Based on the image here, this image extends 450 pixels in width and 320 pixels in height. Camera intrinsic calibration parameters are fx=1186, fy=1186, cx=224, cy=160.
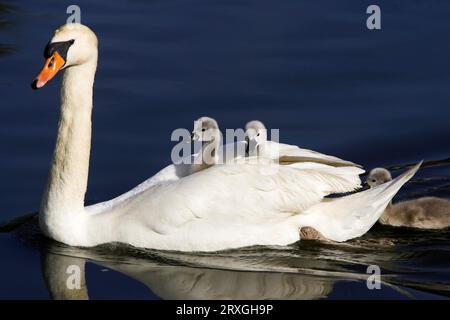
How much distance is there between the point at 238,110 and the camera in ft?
44.2

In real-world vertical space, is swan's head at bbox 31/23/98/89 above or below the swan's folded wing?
above

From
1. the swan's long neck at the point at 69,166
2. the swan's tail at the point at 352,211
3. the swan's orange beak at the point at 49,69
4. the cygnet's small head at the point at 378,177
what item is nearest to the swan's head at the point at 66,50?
the swan's orange beak at the point at 49,69

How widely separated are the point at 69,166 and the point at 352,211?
264 centimetres

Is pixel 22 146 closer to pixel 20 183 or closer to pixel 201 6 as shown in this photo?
pixel 20 183

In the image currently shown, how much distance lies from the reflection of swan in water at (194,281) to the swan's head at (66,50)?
63.4 inches

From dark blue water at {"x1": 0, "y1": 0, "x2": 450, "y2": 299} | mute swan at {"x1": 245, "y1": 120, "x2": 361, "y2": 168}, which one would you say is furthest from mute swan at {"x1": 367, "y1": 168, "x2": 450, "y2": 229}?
mute swan at {"x1": 245, "y1": 120, "x2": 361, "y2": 168}

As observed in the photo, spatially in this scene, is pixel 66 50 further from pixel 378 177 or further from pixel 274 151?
pixel 378 177

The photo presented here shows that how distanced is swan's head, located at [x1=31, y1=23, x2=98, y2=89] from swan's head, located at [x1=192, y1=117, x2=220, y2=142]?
3.75 feet

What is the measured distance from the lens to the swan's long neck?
10523 mm

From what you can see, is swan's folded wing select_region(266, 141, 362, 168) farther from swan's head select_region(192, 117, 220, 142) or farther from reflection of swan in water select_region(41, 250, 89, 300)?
reflection of swan in water select_region(41, 250, 89, 300)

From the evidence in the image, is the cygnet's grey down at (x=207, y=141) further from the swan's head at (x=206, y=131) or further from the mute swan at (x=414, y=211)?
the mute swan at (x=414, y=211)

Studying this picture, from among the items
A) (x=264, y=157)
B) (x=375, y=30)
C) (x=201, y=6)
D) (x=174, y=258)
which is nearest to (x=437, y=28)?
(x=375, y=30)

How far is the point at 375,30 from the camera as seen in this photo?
15555mm

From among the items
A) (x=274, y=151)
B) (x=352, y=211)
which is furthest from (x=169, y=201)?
(x=352, y=211)
